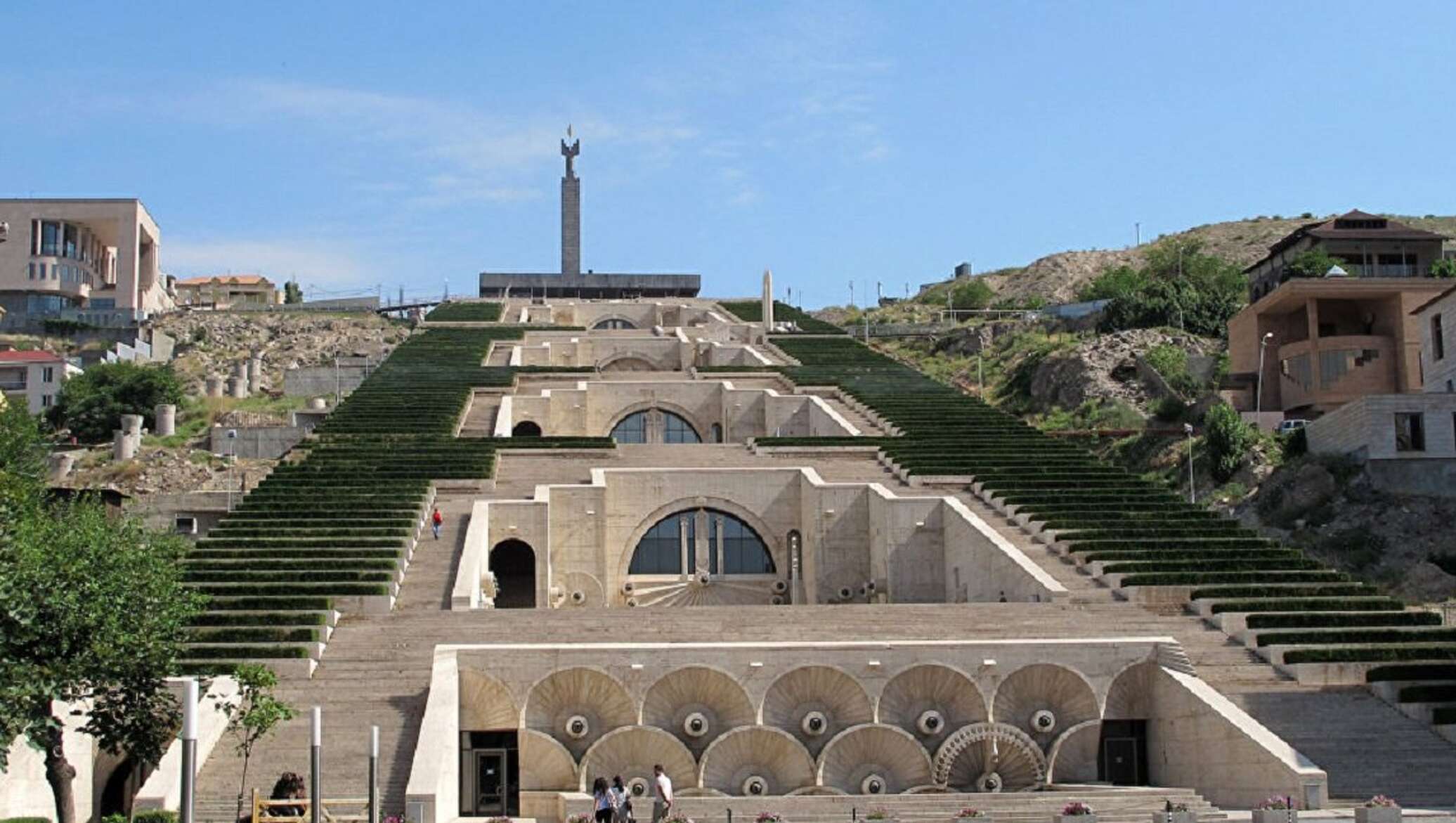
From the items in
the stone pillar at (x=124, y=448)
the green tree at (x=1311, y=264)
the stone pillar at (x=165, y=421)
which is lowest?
the stone pillar at (x=124, y=448)

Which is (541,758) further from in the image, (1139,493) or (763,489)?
(1139,493)

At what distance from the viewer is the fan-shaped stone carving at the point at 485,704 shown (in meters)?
29.7

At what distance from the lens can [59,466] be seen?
6525 centimetres

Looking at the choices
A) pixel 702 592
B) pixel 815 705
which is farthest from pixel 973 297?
pixel 815 705

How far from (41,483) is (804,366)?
33706 mm

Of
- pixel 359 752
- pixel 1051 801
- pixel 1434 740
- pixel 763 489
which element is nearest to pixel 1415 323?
pixel 763 489

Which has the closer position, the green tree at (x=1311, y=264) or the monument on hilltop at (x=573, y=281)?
the green tree at (x=1311, y=264)

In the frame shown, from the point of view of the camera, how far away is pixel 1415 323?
66.5m

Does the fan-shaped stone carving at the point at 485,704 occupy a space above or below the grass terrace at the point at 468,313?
below

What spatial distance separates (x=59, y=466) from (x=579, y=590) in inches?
1164

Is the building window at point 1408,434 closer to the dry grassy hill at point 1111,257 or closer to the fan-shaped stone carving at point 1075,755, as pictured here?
the fan-shaped stone carving at point 1075,755

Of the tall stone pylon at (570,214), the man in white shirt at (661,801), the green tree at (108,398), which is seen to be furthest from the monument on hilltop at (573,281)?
the man in white shirt at (661,801)

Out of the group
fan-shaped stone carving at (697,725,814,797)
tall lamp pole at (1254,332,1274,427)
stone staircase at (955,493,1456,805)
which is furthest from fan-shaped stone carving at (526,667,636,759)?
tall lamp pole at (1254,332,1274,427)

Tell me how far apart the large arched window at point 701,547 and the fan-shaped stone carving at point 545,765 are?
1613 cm
